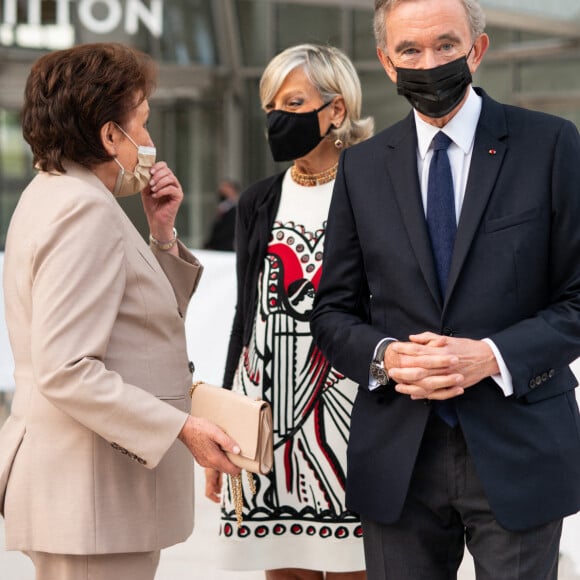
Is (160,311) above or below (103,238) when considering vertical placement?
below

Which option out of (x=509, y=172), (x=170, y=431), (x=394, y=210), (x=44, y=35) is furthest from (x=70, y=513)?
(x=44, y=35)

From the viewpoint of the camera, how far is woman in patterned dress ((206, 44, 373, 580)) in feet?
10.1

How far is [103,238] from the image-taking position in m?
2.16

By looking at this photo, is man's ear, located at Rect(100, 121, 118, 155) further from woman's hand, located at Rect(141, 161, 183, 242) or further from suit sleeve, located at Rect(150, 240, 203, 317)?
suit sleeve, located at Rect(150, 240, 203, 317)

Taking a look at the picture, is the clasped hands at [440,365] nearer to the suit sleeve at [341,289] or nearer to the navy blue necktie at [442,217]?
the navy blue necktie at [442,217]

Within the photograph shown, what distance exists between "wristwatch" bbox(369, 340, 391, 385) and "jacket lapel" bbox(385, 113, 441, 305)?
0.51ft

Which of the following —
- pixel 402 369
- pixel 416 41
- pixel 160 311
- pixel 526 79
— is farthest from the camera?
pixel 526 79

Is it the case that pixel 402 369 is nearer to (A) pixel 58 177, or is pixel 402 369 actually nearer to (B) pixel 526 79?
(A) pixel 58 177

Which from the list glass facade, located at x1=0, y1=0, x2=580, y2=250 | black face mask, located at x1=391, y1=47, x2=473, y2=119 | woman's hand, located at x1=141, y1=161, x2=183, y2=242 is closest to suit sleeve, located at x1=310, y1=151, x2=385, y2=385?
black face mask, located at x1=391, y1=47, x2=473, y2=119

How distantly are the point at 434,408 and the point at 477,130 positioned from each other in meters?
0.62

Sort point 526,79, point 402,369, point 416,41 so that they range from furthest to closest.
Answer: point 526,79 → point 416,41 → point 402,369

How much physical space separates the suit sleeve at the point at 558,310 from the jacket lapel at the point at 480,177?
13 centimetres

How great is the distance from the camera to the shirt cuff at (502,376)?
79.0 inches

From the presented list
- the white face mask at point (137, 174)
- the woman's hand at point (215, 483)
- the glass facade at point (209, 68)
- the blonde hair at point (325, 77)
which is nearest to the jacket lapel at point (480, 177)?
the white face mask at point (137, 174)
